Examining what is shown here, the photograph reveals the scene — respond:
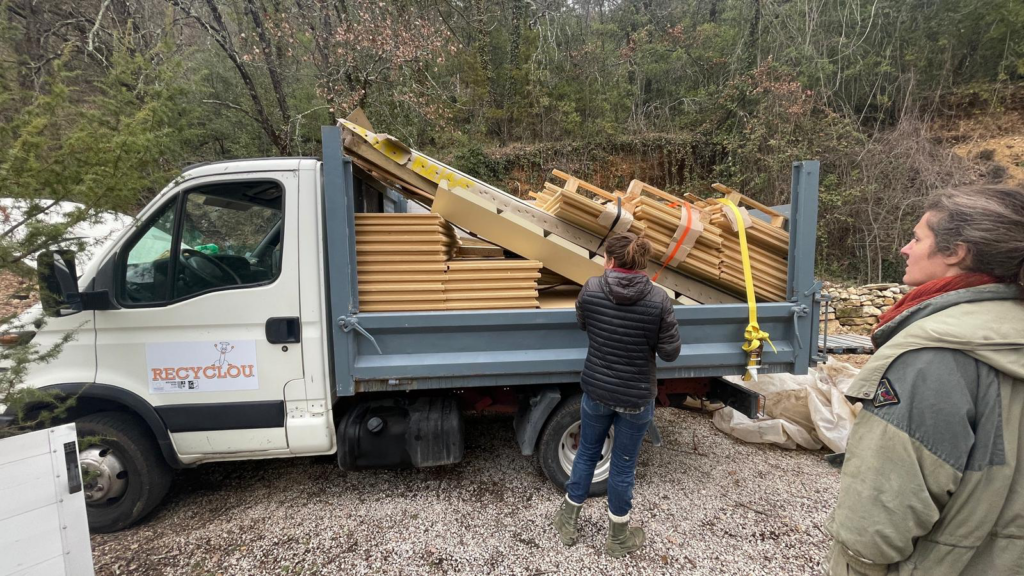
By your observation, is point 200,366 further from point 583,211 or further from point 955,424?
point 955,424

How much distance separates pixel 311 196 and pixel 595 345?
5.82 ft

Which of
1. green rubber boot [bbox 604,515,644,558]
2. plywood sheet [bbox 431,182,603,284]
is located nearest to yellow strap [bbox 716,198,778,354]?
plywood sheet [bbox 431,182,603,284]

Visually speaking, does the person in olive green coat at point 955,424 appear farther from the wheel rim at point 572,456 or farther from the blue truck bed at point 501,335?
the wheel rim at point 572,456

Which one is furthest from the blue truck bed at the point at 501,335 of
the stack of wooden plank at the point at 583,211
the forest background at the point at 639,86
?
the forest background at the point at 639,86

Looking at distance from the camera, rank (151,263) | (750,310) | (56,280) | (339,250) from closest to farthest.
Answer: (56,280), (339,250), (151,263), (750,310)

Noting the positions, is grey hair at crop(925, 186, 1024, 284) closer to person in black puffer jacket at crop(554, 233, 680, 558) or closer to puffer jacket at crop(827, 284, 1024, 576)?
puffer jacket at crop(827, 284, 1024, 576)

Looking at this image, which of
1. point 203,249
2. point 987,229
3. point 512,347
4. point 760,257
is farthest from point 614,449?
point 203,249

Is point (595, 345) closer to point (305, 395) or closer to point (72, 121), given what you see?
point (305, 395)

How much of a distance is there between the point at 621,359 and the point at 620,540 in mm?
1051

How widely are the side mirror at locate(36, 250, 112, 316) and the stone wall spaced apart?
351 inches

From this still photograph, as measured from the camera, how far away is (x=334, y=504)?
9.41 feet

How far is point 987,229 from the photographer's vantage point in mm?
1043

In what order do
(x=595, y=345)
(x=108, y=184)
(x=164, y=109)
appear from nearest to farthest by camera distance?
(x=108, y=184) < (x=164, y=109) < (x=595, y=345)

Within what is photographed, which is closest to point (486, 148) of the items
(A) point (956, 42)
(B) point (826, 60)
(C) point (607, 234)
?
(B) point (826, 60)
